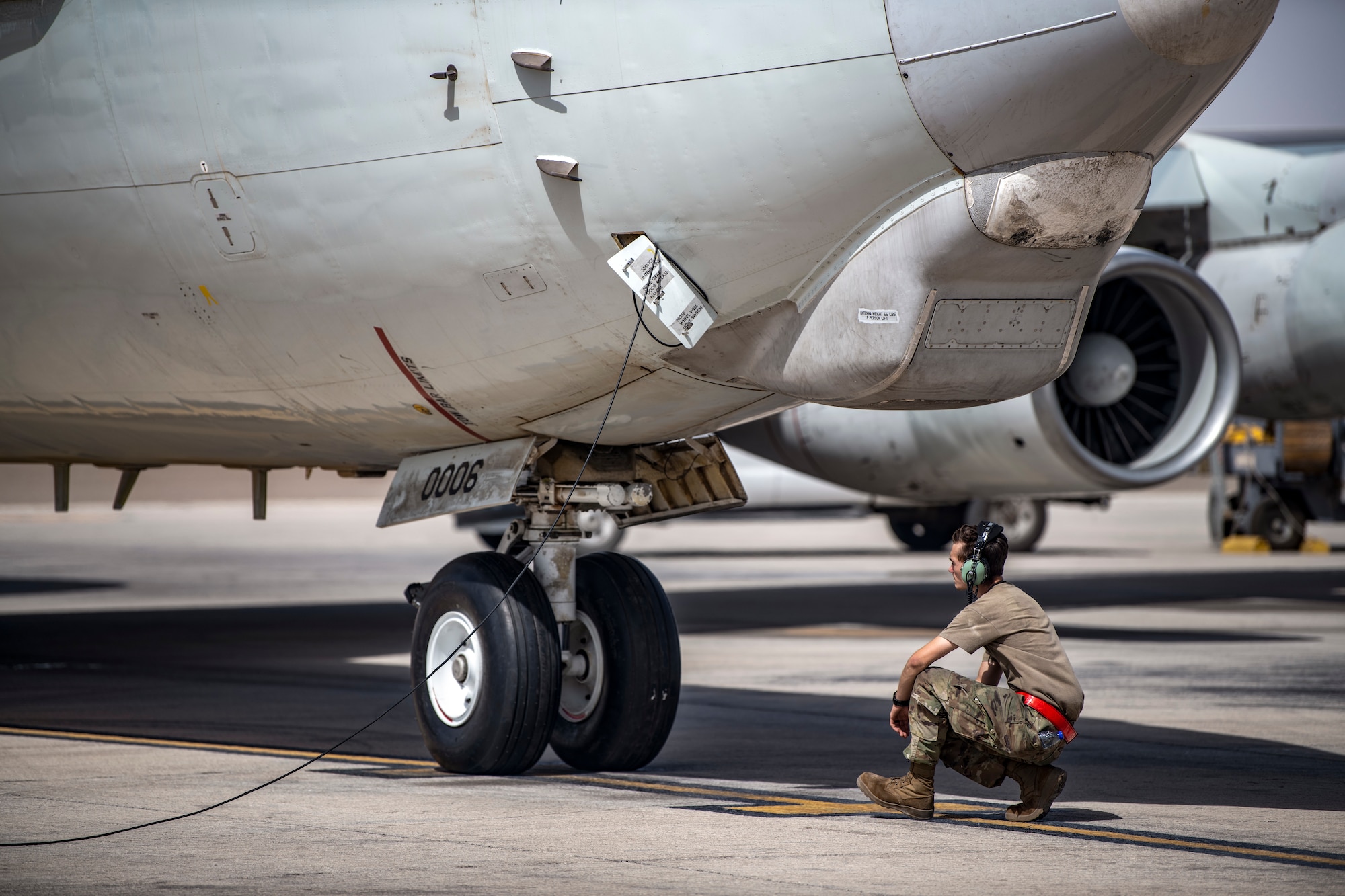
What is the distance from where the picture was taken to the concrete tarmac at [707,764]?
584cm

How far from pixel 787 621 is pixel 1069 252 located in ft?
36.9

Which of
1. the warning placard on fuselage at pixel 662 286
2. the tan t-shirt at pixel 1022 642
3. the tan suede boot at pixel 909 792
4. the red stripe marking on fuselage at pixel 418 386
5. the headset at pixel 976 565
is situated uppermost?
the warning placard on fuselage at pixel 662 286

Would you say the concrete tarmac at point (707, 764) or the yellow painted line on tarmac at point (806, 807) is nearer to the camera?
the concrete tarmac at point (707, 764)

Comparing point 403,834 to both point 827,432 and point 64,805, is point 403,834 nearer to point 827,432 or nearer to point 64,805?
point 64,805

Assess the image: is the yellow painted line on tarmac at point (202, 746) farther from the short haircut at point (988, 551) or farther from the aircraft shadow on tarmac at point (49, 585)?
the aircraft shadow on tarmac at point (49, 585)

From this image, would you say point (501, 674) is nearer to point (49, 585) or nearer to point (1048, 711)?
point (1048, 711)

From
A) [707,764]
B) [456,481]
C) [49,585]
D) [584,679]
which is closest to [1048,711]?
[707,764]

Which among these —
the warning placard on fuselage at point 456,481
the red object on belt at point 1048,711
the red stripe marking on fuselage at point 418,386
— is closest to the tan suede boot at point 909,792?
the red object on belt at point 1048,711

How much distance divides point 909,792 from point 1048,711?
0.66 meters

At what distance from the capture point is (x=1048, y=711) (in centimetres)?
664

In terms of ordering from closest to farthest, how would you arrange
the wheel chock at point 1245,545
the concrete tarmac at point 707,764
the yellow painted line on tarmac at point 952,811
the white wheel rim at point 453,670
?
1. the concrete tarmac at point 707,764
2. the yellow painted line on tarmac at point 952,811
3. the white wheel rim at point 453,670
4. the wheel chock at point 1245,545

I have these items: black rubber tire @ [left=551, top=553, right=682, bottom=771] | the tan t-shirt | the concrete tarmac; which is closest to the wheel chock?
the concrete tarmac

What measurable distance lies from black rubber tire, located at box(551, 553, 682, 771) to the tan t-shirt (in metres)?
1.97

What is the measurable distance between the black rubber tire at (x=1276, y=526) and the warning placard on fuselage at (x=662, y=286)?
23.3 meters
